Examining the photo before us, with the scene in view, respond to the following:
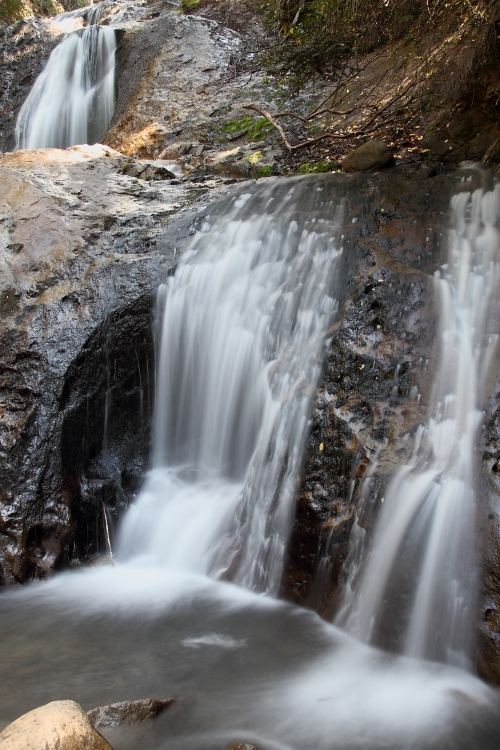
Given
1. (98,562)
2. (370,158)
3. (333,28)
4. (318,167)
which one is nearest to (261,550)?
(98,562)

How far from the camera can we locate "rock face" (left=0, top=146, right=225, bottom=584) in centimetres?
453

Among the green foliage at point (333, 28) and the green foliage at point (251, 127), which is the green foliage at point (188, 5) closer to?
the green foliage at point (333, 28)

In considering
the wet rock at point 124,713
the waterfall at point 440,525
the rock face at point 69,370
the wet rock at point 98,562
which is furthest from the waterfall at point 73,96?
the wet rock at point 124,713

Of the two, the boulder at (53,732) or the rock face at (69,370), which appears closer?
the boulder at (53,732)

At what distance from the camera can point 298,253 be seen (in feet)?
16.2

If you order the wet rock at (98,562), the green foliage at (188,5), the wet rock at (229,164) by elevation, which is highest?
the green foliage at (188,5)

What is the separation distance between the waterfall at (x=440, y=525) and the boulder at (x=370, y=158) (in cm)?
229

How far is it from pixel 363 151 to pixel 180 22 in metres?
8.39

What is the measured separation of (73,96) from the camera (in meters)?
11.2

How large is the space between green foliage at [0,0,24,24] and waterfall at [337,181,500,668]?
18.7 m

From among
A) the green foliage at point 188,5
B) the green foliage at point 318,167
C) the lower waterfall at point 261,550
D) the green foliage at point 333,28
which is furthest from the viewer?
the green foliage at point 188,5

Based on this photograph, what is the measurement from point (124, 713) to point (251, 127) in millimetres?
8218

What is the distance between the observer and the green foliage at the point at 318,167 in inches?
273

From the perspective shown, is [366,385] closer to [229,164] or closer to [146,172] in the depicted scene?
A: [146,172]
